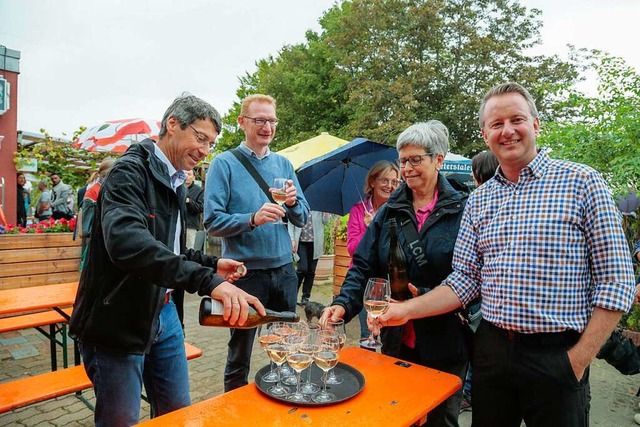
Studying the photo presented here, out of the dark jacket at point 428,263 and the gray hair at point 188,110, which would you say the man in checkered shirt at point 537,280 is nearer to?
the dark jacket at point 428,263

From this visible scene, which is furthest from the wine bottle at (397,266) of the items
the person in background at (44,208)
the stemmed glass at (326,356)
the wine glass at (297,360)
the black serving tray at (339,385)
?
the person in background at (44,208)

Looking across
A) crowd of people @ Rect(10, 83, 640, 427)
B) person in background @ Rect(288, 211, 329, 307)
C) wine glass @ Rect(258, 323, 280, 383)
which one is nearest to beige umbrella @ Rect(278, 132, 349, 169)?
person in background @ Rect(288, 211, 329, 307)

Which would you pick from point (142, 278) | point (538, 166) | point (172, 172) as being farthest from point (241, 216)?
point (538, 166)

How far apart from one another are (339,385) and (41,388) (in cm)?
224

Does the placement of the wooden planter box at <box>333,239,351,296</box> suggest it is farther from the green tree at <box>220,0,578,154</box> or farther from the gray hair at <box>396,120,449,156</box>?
the green tree at <box>220,0,578,154</box>

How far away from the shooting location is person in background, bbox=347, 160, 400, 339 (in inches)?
167

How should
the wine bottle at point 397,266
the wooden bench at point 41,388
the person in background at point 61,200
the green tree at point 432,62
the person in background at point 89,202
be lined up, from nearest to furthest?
the wine bottle at point 397,266 < the wooden bench at point 41,388 < the person in background at point 89,202 < the person in background at point 61,200 < the green tree at point 432,62

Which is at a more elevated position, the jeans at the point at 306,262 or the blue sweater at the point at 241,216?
the blue sweater at the point at 241,216

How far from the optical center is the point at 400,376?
6.25 ft

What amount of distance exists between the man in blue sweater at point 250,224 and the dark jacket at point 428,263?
708mm

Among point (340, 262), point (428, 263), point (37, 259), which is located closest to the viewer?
point (428, 263)

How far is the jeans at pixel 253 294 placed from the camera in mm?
2941

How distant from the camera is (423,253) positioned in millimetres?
2320

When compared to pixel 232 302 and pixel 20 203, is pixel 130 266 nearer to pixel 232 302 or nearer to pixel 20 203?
pixel 232 302
